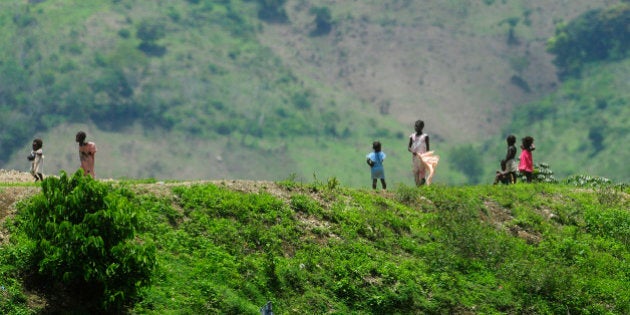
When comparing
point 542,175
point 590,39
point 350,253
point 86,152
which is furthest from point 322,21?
point 350,253

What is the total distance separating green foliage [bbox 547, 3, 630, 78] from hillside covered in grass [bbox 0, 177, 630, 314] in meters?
151

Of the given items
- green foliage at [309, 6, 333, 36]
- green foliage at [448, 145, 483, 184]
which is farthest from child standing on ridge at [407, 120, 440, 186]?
green foliage at [309, 6, 333, 36]

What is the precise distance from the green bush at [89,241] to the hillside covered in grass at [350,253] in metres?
0.16

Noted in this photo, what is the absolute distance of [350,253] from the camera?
65.8ft

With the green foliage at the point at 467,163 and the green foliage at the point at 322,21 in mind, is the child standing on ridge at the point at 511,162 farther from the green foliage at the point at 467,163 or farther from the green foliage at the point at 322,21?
the green foliage at the point at 322,21

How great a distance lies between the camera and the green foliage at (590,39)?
171 meters

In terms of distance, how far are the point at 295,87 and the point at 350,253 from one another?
145549 mm

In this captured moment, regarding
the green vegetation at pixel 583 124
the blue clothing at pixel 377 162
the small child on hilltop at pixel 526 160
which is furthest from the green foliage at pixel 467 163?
the blue clothing at pixel 377 162

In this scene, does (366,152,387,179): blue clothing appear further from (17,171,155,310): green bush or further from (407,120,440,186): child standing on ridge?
(17,171,155,310): green bush

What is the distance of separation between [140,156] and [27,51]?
96.4 ft

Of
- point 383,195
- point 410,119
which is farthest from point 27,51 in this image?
point 383,195

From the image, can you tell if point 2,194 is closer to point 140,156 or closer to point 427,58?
point 140,156

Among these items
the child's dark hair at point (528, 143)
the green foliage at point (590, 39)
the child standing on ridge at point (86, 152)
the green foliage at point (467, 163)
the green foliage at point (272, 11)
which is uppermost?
the green foliage at point (272, 11)

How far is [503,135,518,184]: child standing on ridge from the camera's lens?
27219 millimetres
